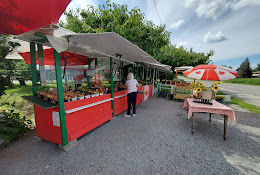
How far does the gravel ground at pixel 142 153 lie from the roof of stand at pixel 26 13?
→ 277cm

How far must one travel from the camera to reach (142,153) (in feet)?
7.79

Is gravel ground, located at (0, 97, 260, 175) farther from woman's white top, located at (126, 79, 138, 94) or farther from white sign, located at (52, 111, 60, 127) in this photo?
woman's white top, located at (126, 79, 138, 94)

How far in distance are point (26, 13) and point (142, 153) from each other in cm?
365

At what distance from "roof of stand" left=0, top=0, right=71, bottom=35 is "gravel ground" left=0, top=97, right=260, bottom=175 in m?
2.77

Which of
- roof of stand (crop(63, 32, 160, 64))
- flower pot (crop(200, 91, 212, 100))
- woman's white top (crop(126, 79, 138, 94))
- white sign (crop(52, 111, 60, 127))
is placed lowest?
Result: white sign (crop(52, 111, 60, 127))

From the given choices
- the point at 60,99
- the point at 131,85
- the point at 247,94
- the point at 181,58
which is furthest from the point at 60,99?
the point at 247,94

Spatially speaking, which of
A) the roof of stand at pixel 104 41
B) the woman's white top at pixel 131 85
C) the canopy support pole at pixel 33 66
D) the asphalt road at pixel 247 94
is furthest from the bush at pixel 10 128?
the asphalt road at pixel 247 94

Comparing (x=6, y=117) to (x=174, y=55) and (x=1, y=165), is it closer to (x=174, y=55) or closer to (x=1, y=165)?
(x=1, y=165)

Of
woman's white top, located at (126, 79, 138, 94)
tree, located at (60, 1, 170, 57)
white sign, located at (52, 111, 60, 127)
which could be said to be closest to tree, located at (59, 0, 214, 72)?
tree, located at (60, 1, 170, 57)

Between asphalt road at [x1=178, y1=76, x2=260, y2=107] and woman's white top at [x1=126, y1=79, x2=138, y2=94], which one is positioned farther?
asphalt road at [x1=178, y1=76, x2=260, y2=107]

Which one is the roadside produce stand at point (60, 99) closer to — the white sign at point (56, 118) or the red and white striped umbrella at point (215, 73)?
Result: the white sign at point (56, 118)

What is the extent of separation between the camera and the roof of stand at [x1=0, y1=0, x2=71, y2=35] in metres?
1.82

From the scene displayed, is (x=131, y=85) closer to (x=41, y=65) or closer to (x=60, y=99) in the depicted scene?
(x=60, y=99)

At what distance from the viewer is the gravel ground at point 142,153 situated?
77.8 inches
